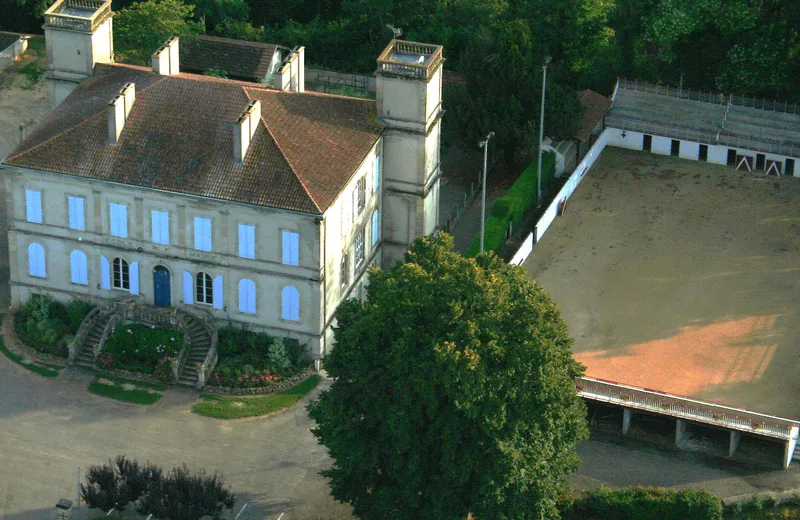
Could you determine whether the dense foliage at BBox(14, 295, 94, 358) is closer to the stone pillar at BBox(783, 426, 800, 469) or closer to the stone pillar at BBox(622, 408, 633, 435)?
the stone pillar at BBox(622, 408, 633, 435)

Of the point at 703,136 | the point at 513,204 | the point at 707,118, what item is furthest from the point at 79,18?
the point at 707,118

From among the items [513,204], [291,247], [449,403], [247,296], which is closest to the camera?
[449,403]

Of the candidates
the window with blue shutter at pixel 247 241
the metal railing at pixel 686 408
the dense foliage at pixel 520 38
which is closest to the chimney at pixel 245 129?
the window with blue shutter at pixel 247 241

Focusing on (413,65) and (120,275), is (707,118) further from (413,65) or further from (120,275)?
(120,275)

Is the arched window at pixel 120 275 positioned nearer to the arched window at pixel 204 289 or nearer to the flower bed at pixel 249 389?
the arched window at pixel 204 289

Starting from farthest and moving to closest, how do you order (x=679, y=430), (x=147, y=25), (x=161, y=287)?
1. (x=147, y=25)
2. (x=161, y=287)
3. (x=679, y=430)
